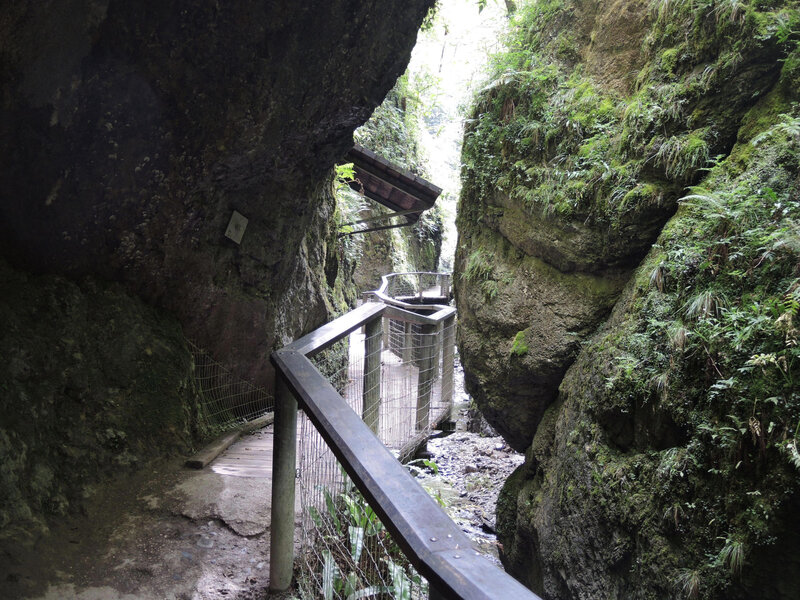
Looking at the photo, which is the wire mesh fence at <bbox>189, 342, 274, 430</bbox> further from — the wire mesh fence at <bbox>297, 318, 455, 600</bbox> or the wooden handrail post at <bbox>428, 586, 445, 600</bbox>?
the wooden handrail post at <bbox>428, 586, 445, 600</bbox>

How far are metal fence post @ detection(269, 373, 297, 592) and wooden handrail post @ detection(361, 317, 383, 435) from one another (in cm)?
139

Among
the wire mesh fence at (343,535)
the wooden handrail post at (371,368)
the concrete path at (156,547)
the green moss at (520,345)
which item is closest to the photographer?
the wire mesh fence at (343,535)

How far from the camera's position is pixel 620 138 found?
17.1 feet

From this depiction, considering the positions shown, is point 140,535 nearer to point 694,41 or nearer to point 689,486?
point 689,486

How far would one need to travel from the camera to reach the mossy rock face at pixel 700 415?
2.72 meters

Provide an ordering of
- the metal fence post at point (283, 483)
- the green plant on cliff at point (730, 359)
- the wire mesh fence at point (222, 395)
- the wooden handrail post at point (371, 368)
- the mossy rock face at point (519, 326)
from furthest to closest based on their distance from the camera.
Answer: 1. the mossy rock face at point (519, 326)
2. the wire mesh fence at point (222, 395)
3. the wooden handrail post at point (371, 368)
4. the green plant on cliff at point (730, 359)
5. the metal fence post at point (283, 483)

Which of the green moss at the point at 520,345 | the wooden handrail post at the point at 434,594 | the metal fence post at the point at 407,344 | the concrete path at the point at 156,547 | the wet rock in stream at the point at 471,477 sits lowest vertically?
the wet rock in stream at the point at 471,477

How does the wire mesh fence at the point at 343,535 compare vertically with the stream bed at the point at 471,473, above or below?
above

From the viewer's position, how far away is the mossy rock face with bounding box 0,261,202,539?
109 inches

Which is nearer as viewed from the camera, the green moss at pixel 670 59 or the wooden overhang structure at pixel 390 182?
the green moss at pixel 670 59

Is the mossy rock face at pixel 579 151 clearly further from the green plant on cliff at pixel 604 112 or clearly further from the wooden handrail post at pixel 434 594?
the wooden handrail post at pixel 434 594

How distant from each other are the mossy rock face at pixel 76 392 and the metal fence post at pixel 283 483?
1.33 meters

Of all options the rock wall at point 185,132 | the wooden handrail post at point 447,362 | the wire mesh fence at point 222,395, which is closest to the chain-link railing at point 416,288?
the wooden handrail post at point 447,362

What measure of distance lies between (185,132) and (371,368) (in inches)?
82.1
